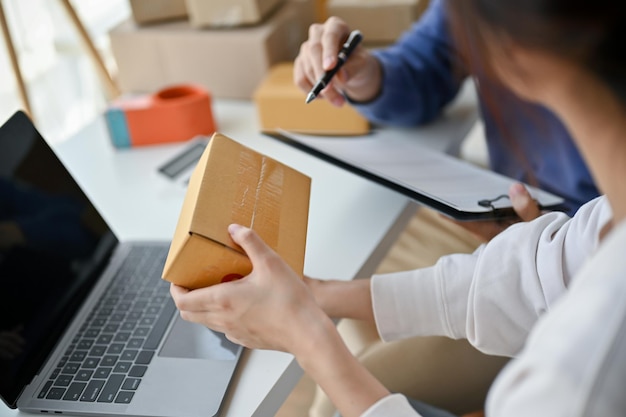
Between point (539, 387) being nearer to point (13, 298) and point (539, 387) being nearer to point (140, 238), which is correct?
point (13, 298)

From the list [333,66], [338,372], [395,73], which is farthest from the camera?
[395,73]

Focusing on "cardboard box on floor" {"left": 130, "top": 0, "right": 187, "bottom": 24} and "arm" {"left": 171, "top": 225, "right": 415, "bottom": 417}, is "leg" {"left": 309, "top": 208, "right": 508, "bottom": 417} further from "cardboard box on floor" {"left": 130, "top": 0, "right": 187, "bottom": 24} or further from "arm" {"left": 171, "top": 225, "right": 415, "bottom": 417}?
"cardboard box on floor" {"left": 130, "top": 0, "right": 187, "bottom": 24}

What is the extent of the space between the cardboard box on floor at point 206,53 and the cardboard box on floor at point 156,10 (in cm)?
1

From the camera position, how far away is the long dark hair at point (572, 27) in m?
0.47

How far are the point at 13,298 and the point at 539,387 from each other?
1.85 feet

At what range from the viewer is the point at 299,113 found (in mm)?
1262

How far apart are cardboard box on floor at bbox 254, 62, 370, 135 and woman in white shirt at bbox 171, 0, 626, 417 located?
432mm

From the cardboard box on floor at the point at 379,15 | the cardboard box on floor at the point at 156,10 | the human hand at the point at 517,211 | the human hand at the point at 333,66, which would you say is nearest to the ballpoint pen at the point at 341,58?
the human hand at the point at 333,66

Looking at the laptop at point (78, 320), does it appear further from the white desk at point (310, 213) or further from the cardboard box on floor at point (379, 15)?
the cardboard box on floor at point (379, 15)

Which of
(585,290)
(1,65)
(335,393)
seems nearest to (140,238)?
(335,393)

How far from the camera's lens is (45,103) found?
224cm

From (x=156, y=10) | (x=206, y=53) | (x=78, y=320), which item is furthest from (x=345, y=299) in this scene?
(x=156, y=10)

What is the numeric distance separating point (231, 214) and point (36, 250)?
0.87 feet

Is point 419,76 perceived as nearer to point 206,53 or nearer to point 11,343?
point 206,53
